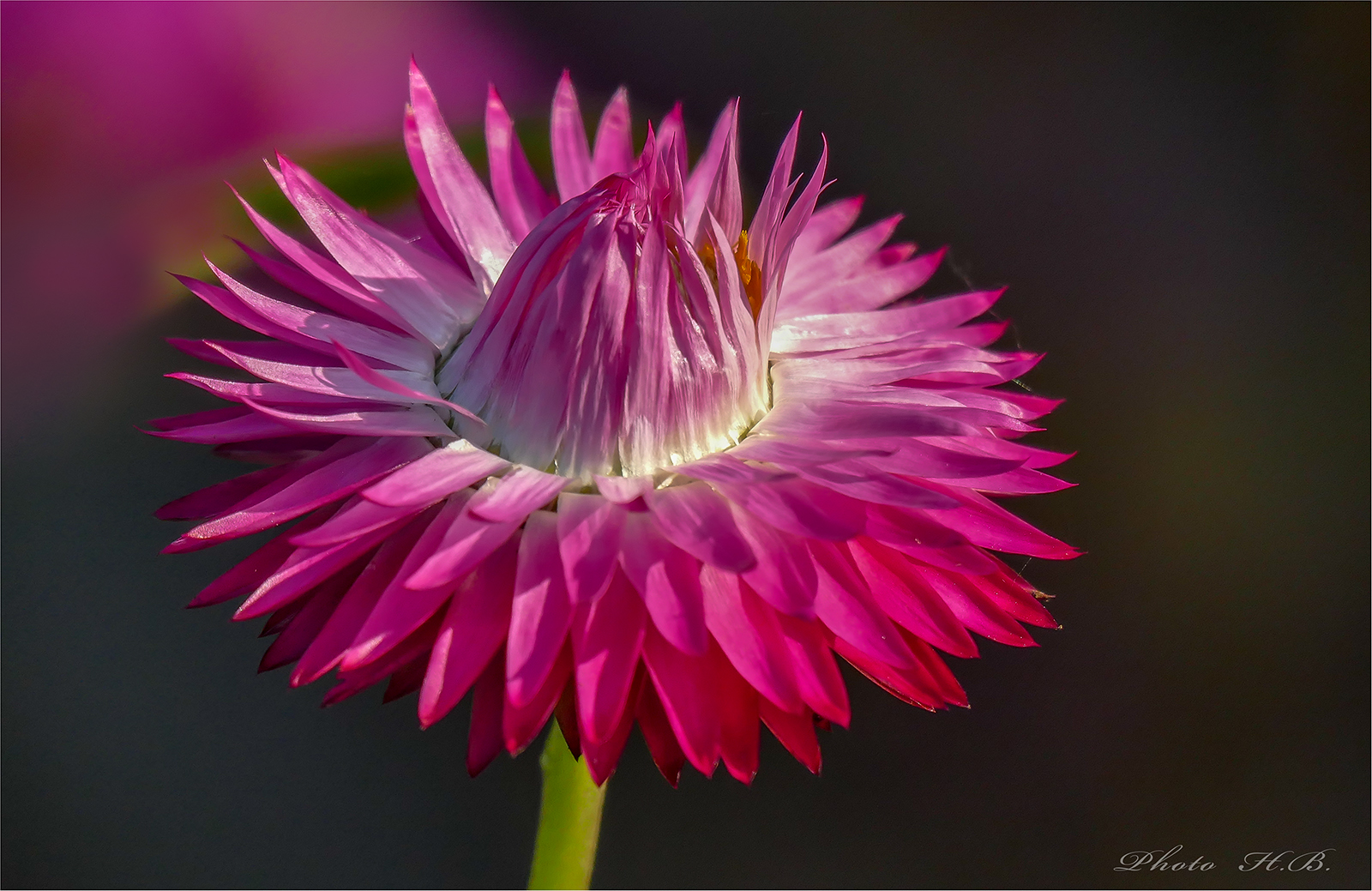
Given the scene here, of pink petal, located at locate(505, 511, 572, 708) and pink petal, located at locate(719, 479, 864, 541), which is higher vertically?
pink petal, located at locate(719, 479, 864, 541)

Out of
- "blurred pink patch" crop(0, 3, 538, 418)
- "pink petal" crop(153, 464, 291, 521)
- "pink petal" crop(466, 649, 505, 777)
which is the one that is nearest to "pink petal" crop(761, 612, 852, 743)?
"pink petal" crop(466, 649, 505, 777)

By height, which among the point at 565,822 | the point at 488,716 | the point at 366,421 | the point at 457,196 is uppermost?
the point at 457,196

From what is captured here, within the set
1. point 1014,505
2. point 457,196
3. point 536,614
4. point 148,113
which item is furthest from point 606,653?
point 148,113

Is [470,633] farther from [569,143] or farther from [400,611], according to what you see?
[569,143]

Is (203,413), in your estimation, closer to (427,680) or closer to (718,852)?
(427,680)

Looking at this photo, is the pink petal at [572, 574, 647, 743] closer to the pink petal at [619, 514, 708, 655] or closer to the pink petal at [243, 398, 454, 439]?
the pink petal at [619, 514, 708, 655]

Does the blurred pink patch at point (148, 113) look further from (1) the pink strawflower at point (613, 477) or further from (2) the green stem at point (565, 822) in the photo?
Answer: (2) the green stem at point (565, 822)
